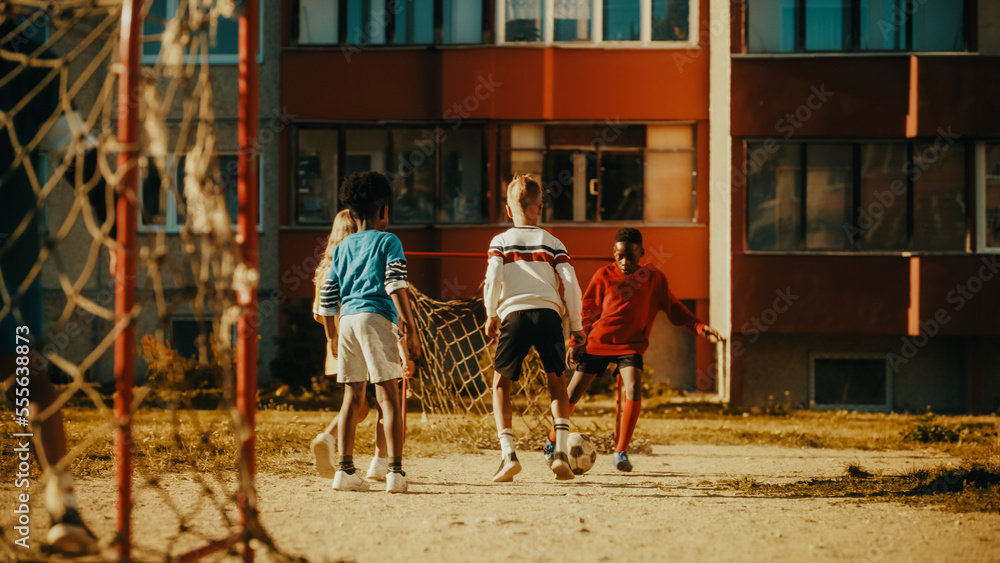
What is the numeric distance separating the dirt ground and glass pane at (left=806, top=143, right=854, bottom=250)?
29.1ft

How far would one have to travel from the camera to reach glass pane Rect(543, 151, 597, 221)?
16.3 m

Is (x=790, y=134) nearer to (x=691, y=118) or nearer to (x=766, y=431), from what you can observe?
(x=691, y=118)

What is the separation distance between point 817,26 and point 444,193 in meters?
6.35

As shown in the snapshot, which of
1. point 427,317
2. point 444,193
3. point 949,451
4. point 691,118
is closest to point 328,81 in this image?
point 444,193

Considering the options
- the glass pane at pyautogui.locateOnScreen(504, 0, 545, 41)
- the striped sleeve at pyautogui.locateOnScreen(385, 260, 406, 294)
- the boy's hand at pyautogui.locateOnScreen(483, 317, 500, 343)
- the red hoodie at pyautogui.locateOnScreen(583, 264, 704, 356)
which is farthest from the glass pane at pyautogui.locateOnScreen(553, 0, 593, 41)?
the striped sleeve at pyautogui.locateOnScreen(385, 260, 406, 294)

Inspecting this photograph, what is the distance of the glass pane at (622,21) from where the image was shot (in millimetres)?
16328

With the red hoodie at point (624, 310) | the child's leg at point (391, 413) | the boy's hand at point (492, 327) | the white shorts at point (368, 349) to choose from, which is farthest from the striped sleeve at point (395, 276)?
the red hoodie at point (624, 310)

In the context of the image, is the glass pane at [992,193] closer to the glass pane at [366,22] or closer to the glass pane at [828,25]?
the glass pane at [828,25]

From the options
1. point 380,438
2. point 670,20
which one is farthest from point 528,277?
point 670,20

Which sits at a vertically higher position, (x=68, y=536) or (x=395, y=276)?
(x=395, y=276)

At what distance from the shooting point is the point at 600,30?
16.3 meters

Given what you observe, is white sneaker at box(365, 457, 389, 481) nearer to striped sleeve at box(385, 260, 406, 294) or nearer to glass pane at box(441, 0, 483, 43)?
striped sleeve at box(385, 260, 406, 294)

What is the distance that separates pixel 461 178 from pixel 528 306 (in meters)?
10.5

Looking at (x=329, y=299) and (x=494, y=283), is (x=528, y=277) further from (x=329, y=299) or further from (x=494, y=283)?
(x=329, y=299)
